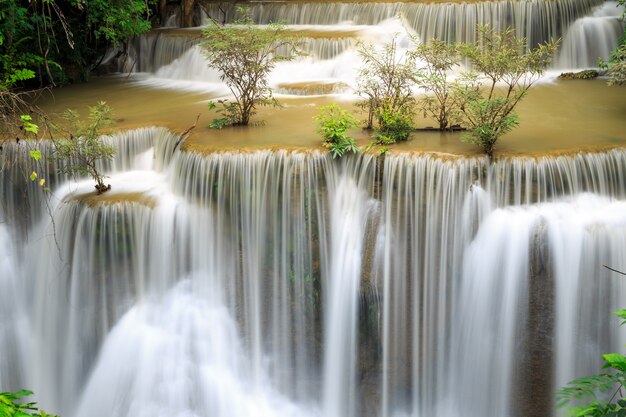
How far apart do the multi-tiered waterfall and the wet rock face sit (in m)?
0.02

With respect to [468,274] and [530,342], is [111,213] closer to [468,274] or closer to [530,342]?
[468,274]

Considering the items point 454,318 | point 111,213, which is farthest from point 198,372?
point 454,318

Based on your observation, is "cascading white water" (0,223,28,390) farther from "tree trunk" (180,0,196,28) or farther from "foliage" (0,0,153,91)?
"tree trunk" (180,0,196,28)

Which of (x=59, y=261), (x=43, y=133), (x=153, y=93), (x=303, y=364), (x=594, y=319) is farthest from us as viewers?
(x=153, y=93)

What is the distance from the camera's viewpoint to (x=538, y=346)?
728cm

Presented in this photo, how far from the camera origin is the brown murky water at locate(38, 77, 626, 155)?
315 inches

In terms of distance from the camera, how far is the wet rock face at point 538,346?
7230mm

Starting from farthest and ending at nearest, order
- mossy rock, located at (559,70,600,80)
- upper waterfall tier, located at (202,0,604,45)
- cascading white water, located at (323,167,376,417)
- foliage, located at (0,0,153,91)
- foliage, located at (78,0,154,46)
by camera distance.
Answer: upper waterfall tier, located at (202,0,604,45)
foliage, located at (78,0,154,46)
mossy rock, located at (559,70,600,80)
foliage, located at (0,0,153,91)
cascading white water, located at (323,167,376,417)

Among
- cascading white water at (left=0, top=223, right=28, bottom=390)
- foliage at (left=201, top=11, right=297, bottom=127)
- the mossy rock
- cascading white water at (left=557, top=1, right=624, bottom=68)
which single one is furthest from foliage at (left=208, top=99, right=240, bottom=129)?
cascading white water at (left=557, top=1, right=624, bottom=68)

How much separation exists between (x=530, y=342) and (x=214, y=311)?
143 inches

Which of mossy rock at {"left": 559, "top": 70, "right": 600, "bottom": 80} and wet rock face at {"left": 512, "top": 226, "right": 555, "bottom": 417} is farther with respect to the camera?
mossy rock at {"left": 559, "top": 70, "right": 600, "bottom": 80}

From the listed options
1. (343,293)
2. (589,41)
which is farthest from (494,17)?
(343,293)

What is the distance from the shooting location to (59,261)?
8.53m

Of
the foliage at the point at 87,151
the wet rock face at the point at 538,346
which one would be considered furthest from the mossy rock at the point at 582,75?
the foliage at the point at 87,151
